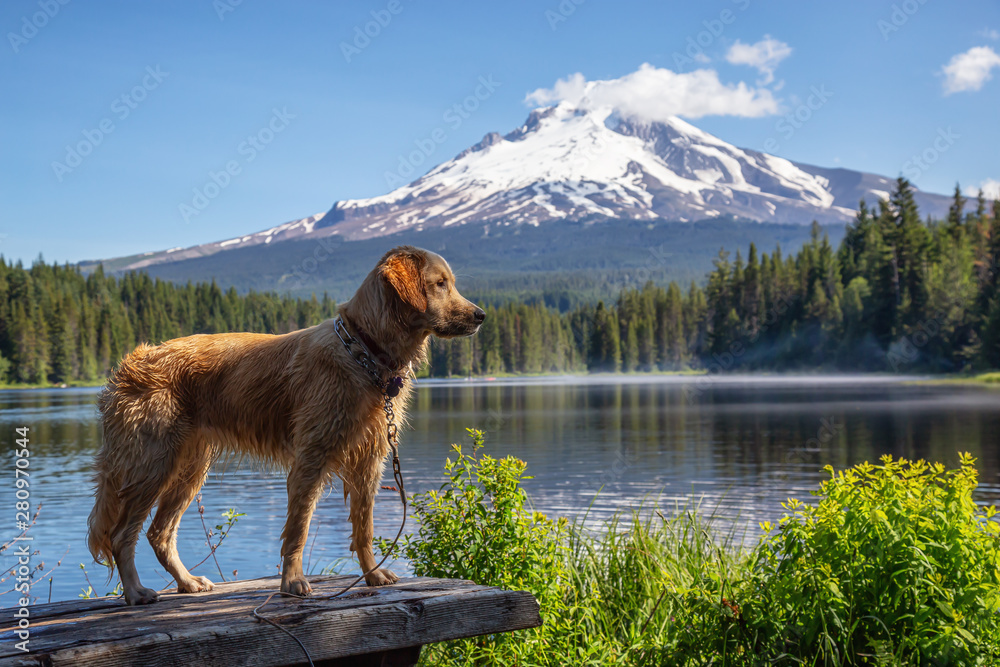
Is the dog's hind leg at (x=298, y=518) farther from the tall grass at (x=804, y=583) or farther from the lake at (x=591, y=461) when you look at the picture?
the tall grass at (x=804, y=583)

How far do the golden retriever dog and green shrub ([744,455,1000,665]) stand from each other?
2.50m

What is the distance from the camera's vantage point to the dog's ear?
3.98 m

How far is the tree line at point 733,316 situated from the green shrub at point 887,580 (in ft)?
148

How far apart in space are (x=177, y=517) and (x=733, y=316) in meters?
116

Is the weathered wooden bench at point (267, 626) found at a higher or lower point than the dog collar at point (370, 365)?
lower

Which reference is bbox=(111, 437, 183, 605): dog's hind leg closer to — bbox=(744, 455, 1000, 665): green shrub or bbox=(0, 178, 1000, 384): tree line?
bbox=(744, 455, 1000, 665): green shrub

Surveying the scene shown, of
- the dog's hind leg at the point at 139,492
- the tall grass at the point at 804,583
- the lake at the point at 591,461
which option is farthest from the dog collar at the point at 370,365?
the tall grass at the point at 804,583

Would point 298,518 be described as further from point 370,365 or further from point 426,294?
point 426,294

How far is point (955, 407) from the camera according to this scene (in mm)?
43750

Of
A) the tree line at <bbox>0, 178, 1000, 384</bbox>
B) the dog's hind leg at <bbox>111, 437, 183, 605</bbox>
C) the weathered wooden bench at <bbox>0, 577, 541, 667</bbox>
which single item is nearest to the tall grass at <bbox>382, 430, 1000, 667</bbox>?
the weathered wooden bench at <bbox>0, 577, 541, 667</bbox>

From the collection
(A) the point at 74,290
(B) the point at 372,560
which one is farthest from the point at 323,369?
(A) the point at 74,290

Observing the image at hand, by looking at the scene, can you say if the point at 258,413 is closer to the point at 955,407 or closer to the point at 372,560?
the point at 372,560

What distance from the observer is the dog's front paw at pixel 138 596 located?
4.02 metres

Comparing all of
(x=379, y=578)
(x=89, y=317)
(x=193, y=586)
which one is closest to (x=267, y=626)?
(x=379, y=578)
